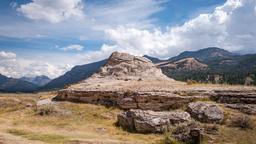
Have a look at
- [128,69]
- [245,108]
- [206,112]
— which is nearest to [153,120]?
[206,112]

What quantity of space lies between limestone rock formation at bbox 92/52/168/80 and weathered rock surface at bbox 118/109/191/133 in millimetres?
A: 19120

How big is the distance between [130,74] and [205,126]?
2519 centimetres

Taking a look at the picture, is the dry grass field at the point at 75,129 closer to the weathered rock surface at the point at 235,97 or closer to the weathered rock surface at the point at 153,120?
the weathered rock surface at the point at 153,120

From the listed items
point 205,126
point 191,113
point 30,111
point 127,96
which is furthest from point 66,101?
point 205,126

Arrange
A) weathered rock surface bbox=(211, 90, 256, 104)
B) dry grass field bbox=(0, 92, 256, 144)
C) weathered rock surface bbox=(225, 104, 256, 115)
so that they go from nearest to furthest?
dry grass field bbox=(0, 92, 256, 144), weathered rock surface bbox=(225, 104, 256, 115), weathered rock surface bbox=(211, 90, 256, 104)

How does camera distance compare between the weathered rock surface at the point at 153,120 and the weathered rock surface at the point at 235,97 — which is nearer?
the weathered rock surface at the point at 153,120

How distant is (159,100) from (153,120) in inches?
247

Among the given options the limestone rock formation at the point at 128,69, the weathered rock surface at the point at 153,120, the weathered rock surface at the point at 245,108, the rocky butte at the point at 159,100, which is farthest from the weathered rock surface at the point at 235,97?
the limestone rock formation at the point at 128,69

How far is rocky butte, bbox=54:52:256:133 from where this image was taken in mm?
30297

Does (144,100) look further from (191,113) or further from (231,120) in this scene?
(231,120)

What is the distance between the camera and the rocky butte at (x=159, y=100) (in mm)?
30297

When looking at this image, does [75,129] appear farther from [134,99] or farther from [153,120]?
[134,99]

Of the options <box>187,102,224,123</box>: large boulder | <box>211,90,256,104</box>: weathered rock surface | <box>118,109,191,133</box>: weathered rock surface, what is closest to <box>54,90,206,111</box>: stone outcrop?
<box>211,90,256,104</box>: weathered rock surface

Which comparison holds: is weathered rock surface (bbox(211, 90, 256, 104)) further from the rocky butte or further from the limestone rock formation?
the limestone rock formation
